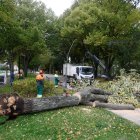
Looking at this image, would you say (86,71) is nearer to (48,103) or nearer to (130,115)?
(130,115)

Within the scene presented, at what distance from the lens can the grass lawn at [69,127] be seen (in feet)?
45.0

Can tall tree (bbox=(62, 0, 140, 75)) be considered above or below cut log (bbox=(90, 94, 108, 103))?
above

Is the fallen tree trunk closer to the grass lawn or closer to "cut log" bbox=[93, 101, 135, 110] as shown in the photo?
"cut log" bbox=[93, 101, 135, 110]

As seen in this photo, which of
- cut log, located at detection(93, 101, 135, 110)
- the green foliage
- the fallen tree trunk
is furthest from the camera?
the green foliage

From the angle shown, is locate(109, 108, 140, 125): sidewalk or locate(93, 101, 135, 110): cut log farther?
locate(93, 101, 135, 110): cut log

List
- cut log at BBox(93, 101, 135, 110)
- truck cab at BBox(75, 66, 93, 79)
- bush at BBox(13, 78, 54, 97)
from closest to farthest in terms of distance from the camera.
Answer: cut log at BBox(93, 101, 135, 110), bush at BBox(13, 78, 54, 97), truck cab at BBox(75, 66, 93, 79)

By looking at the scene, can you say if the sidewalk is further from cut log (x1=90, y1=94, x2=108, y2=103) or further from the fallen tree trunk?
cut log (x1=90, y1=94, x2=108, y2=103)

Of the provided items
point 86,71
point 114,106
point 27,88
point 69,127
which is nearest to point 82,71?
point 86,71

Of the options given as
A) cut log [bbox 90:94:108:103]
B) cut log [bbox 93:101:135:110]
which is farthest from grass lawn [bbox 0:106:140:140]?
cut log [bbox 90:94:108:103]

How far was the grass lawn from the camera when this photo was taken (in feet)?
45.0

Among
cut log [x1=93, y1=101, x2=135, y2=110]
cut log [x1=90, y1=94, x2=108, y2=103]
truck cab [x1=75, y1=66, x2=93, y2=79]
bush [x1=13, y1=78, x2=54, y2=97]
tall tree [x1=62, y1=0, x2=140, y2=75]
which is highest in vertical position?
tall tree [x1=62, y1=0, x2=140, y2=75]

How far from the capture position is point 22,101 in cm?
1647

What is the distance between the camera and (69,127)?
48.1 ft

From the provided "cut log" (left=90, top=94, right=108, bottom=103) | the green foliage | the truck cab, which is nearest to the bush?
the green foliage
